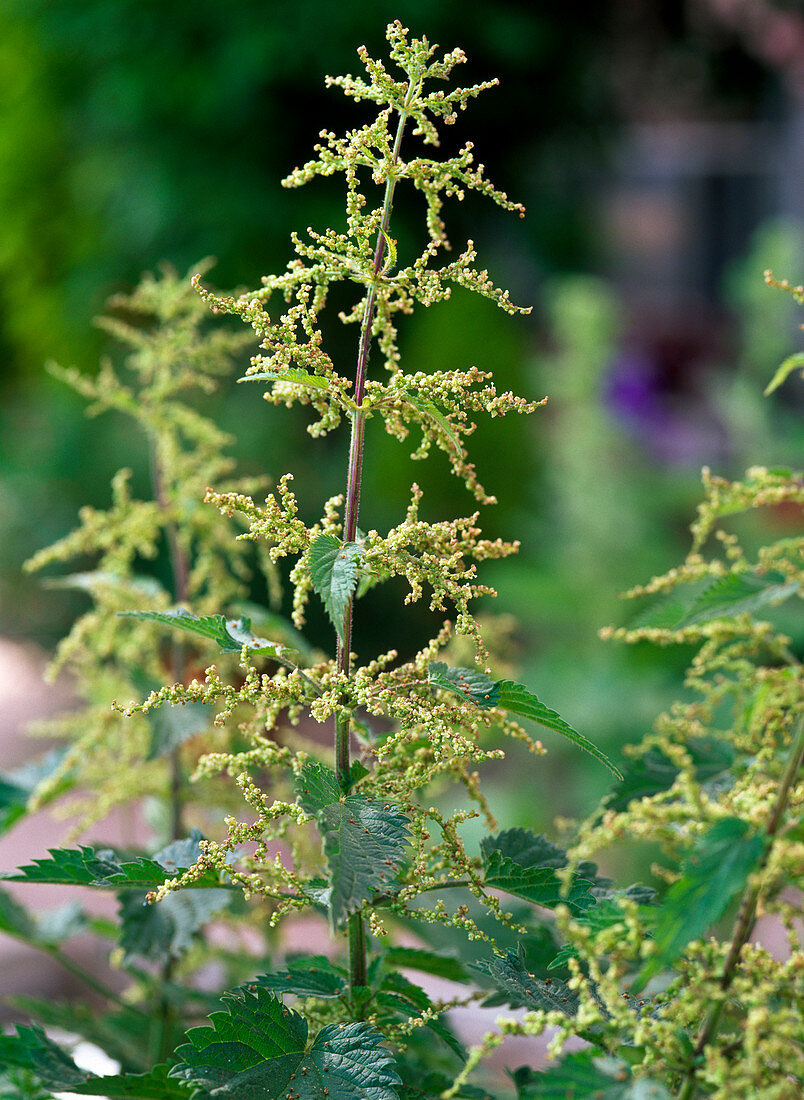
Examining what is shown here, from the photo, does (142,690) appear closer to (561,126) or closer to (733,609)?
(733,609)

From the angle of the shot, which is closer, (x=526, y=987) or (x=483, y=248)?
(x=526, y=987)

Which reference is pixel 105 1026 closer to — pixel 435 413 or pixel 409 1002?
pixel 409 1002

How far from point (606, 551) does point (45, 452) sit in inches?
70.0

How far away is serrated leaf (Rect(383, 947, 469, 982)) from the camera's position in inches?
19.4

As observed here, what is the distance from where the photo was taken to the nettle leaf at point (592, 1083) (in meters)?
0.33

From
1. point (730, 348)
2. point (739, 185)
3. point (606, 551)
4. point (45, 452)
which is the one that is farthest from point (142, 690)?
point (739, 185)

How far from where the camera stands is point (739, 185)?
4613 mm

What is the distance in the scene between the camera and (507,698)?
16.3 inches

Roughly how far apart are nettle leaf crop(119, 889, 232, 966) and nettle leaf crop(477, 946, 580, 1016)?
20 centimetres

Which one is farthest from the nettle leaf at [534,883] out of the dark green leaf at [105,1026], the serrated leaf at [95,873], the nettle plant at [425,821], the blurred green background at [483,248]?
the blurred green background at [483,248]

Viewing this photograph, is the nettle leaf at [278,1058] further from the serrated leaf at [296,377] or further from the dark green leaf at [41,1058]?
the serrated leaf at [296,377]

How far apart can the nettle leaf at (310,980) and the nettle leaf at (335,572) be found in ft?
0.50

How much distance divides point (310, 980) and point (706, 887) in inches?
7.9

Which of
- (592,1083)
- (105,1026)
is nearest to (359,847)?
(592,1083)
